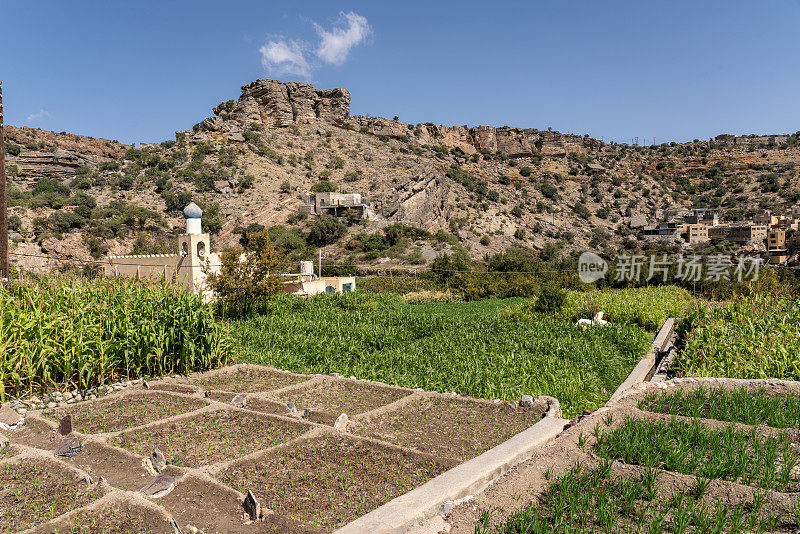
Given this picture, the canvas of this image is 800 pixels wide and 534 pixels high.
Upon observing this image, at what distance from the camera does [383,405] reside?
5914 millimetres

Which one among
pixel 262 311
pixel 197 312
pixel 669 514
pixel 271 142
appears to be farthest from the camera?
pixel 271 142

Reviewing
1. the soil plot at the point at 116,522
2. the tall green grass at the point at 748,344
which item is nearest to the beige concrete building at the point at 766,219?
the tall green grass at the point at 748,344

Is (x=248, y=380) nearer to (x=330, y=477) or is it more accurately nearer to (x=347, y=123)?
(x=330, y=477)

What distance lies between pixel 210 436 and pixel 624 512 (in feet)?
11.7

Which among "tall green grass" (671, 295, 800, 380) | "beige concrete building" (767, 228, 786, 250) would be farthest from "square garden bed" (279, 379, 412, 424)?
"beige concrete building" (767, 228, 786, 250)

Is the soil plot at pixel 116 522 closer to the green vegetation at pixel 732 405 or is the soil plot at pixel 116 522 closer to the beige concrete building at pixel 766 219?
the green vegetation at pixel 732 405

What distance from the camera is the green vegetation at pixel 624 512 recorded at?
2.69m

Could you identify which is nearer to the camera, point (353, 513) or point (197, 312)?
point (353, 513)

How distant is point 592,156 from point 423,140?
2449 cm

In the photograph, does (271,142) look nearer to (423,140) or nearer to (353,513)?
(423,140)

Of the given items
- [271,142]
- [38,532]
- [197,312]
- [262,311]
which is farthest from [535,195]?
[38,532]

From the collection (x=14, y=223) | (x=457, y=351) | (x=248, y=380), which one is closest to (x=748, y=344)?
(x=457, y=351)

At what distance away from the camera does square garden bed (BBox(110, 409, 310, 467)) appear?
14.4 feet

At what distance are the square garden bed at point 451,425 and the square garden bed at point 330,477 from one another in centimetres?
39
